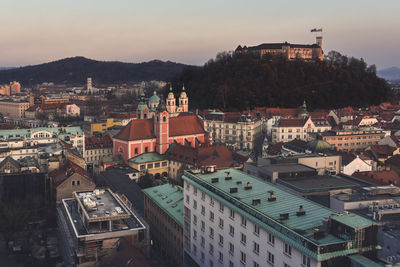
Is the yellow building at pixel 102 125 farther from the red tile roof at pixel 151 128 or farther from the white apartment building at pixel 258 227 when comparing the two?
the white apartment building at pixel 258 227

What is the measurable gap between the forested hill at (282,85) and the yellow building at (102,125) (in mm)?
22430

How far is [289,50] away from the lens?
122750mm

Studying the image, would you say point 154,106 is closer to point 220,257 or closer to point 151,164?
point 151,164

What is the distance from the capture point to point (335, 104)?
4092 inches

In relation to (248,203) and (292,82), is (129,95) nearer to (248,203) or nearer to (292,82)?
(292,82)

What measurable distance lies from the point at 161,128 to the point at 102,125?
1308 inches

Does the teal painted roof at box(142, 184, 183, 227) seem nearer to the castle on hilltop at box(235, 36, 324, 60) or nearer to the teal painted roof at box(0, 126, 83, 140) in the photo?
the teal painted roof at box(0, 126, 83, 140)

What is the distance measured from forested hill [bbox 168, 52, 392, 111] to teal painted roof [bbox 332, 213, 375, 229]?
80417 millimetres

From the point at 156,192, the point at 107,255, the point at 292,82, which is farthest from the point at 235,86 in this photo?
the point at 107,255

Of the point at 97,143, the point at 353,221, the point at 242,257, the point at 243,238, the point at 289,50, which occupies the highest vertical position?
the point at 289,50

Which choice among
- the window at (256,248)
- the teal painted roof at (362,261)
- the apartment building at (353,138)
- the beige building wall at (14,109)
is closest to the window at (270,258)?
the window at (256,248)

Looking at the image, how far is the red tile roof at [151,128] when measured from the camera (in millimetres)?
58844

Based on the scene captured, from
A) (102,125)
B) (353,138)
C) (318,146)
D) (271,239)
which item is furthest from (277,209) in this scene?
(102,125)

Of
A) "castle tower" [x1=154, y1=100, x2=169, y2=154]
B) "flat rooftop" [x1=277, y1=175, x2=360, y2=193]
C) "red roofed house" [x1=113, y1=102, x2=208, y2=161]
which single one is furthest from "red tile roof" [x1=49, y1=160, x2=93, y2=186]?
"castle tower" [x1=154, y1=100, x2=169, y2=154]
